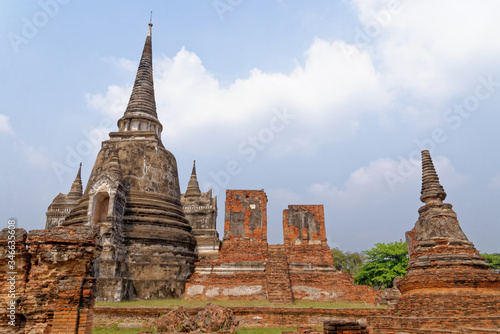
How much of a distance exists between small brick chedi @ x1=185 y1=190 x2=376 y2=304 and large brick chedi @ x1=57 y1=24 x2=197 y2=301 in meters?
1.56

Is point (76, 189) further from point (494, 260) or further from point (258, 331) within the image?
point (494, 260)

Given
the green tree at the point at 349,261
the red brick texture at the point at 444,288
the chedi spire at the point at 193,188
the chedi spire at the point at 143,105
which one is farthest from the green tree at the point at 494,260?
the chedi spire at the point at 143,105

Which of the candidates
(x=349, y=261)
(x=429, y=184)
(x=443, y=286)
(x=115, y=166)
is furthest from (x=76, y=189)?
(x=349, y=261)

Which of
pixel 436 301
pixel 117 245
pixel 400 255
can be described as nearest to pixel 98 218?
pixel 117 245

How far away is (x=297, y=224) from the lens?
60.0 feet

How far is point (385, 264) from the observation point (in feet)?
90.6

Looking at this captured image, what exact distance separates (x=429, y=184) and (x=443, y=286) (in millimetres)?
3655

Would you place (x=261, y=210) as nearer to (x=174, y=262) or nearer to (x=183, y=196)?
(x=174, y=262)

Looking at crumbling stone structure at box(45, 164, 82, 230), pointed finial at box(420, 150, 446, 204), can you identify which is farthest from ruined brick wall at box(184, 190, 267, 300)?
crumbling stone structure at box(45, 164, 82, 230)

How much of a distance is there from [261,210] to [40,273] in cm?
1313

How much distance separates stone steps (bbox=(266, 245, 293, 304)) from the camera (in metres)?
14.2

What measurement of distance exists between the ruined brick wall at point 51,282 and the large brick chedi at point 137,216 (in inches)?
338

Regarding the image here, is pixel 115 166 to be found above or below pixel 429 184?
above

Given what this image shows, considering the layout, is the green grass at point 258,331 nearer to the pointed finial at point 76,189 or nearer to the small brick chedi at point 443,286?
the small brick chedi at point 443,286
